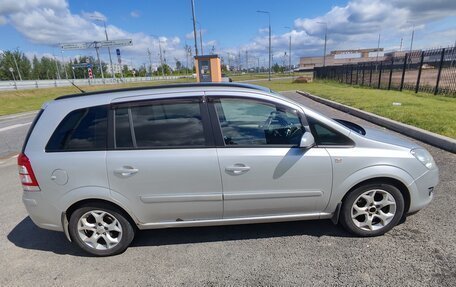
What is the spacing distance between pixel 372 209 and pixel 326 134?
937mm

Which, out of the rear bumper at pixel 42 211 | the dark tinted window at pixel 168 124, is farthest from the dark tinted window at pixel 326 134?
the rear bumper at pixel 42 211

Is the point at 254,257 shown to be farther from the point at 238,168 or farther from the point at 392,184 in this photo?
the point at 392,184

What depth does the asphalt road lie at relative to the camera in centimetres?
249

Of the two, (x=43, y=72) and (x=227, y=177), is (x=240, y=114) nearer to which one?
(x=227, y=177)

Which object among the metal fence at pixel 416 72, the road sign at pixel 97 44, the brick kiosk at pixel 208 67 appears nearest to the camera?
the metal fence at pixel 416 72

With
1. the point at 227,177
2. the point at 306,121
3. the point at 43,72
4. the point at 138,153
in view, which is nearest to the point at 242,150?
the point at 227,177

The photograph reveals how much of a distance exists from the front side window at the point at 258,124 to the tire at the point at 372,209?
0.88m

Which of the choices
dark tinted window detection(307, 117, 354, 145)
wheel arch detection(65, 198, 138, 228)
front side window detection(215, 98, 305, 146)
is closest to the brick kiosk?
front side window detection(215, 98, 305, 146)

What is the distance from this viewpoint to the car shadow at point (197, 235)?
311 cm

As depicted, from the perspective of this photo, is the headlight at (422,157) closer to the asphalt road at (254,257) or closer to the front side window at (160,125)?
the asphalt road at (254,257)

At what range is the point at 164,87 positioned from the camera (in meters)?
3.02

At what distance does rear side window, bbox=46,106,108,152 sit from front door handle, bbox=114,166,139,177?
267 millimetres

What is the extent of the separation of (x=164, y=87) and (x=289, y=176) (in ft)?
5.21

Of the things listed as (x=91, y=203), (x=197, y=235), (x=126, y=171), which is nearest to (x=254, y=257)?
(x=197, y=235)
